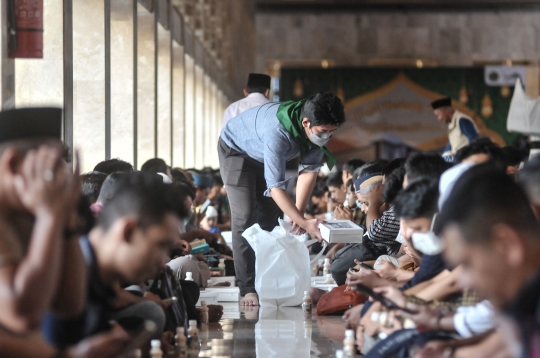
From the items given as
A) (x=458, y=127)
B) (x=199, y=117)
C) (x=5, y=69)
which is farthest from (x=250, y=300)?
(x=199, y=117)

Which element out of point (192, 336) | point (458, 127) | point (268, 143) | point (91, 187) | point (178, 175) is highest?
point (268, 143)

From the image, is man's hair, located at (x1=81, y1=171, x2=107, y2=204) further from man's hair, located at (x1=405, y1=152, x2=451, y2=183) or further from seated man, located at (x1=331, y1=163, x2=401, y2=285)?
seated man, located at (x1=331, y1=163, x2=401, y2=285)

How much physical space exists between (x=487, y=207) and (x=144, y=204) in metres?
1.17

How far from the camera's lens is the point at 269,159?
21.3 feet

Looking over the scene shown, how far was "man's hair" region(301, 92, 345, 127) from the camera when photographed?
633cm

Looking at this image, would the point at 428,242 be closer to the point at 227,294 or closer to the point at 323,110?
the point at 323,110

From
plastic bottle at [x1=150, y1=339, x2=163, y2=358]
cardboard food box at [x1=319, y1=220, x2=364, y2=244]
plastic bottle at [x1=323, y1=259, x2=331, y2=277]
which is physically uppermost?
cardboard food box at [x1=319, y1=220, x2=364, y2=244]

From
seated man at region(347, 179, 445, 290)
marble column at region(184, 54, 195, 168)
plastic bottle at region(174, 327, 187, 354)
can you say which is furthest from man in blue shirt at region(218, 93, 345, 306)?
marble column at region(184, 54, 195, 168)

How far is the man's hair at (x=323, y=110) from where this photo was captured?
6328mm

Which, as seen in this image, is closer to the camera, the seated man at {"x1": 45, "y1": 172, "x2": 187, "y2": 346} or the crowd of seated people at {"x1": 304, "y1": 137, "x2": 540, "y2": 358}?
the crowd of seated people at {"x1": 304, "y1": 137, "x2": 540, "y2": 358}

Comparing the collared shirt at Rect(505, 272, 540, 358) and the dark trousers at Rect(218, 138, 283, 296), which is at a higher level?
the collared shirt at Rect(505, 272, 540, 358)

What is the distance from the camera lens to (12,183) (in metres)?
2.60

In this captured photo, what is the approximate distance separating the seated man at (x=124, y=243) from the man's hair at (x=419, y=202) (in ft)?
3.59

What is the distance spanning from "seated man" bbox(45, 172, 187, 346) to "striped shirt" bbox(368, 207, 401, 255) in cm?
339
